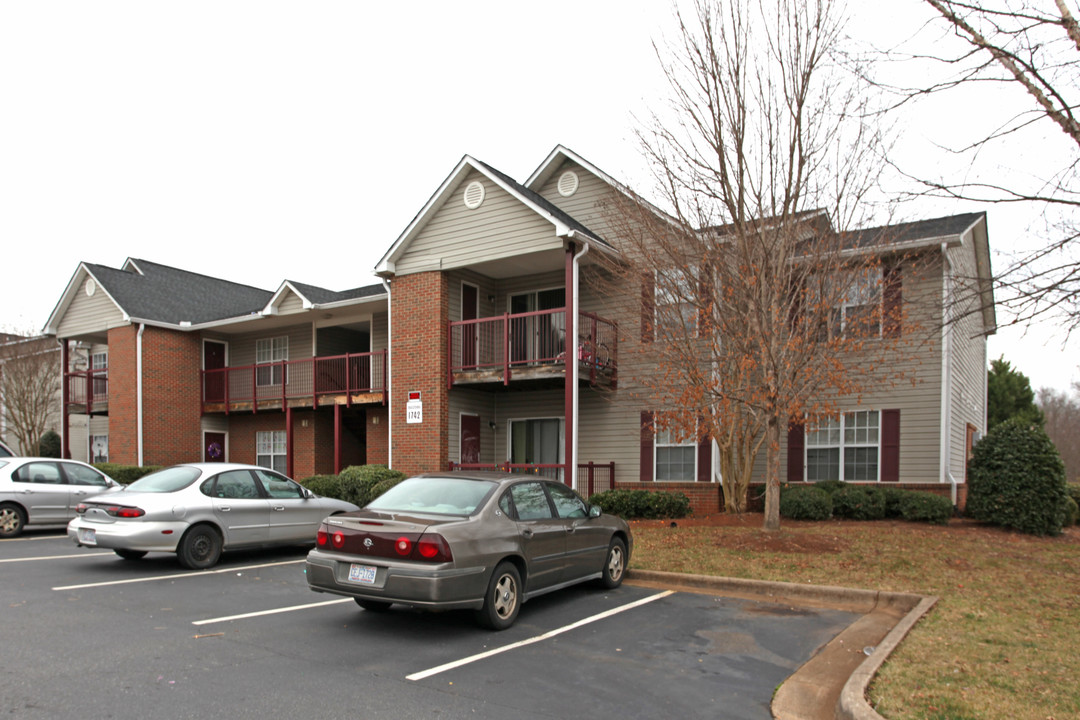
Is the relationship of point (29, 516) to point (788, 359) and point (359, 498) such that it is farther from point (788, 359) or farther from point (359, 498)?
point (788, 359)

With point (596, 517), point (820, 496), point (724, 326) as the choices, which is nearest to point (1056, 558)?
point (820, 496)

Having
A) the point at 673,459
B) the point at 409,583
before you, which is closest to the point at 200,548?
the point at 409,583

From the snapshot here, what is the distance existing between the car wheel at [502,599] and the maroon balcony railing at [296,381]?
42.9 feet

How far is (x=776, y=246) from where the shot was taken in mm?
11914

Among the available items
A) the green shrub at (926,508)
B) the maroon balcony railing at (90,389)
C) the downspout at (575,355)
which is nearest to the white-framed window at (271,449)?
the maroon balcony railing at (90,389)

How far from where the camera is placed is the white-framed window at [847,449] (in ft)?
53.2

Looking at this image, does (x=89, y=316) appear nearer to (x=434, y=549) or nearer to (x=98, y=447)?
(x=98, y=447)

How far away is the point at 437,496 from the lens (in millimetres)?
7633

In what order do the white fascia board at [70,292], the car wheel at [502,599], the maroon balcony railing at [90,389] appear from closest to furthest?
the car wheel at [502,599], the white fascia board at [70,292], the maroon balcony railing at [90,389]

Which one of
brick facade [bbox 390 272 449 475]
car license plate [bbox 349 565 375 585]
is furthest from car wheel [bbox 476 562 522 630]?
brick facade [bbox 390 272 449 475]

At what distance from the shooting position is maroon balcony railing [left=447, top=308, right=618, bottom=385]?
54.9ft

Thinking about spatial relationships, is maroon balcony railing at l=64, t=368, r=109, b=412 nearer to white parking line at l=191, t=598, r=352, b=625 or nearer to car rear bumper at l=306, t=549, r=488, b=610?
white parking line at l=191, t=598, r=352, b=625

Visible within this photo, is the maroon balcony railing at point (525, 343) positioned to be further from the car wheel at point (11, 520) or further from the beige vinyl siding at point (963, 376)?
the car wheel at point (11, 520)

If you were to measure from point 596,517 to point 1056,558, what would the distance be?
7.41 metres
